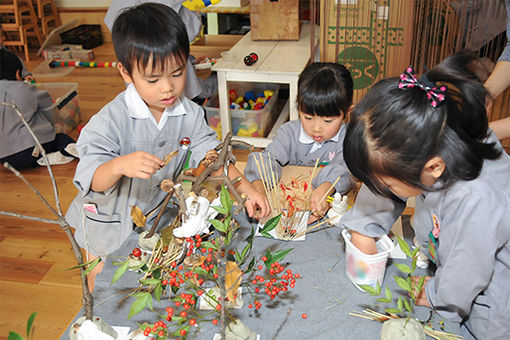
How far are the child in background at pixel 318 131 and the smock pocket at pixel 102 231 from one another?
0.43m

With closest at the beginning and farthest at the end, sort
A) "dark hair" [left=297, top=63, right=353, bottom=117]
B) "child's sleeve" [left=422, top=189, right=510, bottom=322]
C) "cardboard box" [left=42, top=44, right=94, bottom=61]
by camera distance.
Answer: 1. "child's sleeve" [left=422, top=189, right=510, bottom=322]
2. "dark hair" [left=297, top=63, right=353, bottom=117]
3. "cardboard box" [left=42, top=44, right=94, bottom=61]

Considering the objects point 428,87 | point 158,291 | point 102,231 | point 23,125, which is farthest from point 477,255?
point 23,125

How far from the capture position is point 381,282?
1021 millimetres

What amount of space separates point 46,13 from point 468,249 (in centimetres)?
506

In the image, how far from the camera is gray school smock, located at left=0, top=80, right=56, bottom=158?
2652 mm

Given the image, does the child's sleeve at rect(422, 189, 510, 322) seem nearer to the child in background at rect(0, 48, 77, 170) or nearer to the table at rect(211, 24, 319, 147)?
the table at rect(211, 24, 319, 147)

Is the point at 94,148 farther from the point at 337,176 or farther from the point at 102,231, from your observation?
the point at 337,176

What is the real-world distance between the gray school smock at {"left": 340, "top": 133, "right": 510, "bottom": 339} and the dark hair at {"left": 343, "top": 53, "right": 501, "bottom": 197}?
37mm

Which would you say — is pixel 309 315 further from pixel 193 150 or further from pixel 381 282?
pixel 193 150

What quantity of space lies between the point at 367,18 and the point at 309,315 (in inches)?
62.5

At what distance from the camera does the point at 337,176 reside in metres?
1.47

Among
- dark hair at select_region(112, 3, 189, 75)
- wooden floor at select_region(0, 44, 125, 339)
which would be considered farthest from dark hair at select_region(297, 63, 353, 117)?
wooden floor at select_region(0, 44, 125, 339)

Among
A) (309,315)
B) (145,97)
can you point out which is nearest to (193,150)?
(145,97)

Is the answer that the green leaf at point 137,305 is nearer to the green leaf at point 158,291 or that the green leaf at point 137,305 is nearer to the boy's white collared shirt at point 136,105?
the green leaf at point 158,291
